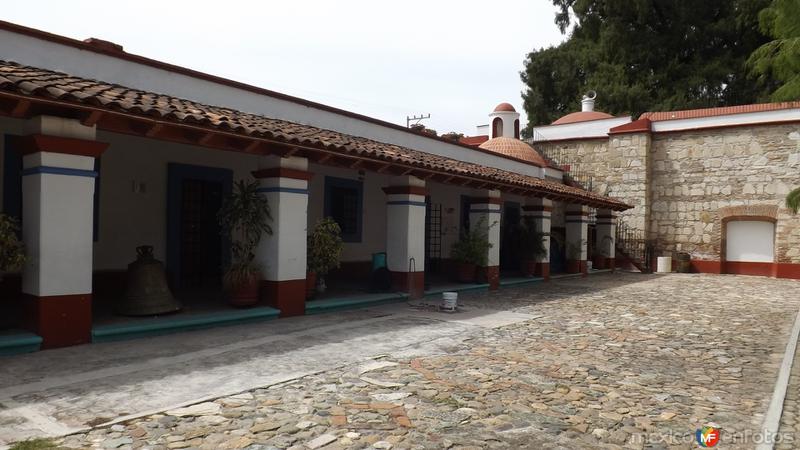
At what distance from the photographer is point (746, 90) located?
86.2 ft

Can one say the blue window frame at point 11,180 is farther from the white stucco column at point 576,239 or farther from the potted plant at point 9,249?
the white stucco column at point 576,239

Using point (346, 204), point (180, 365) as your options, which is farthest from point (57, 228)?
point (346, 204)

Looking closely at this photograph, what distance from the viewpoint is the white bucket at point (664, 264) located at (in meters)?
19.7

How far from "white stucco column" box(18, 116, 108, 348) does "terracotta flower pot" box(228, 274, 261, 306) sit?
213 centimetres

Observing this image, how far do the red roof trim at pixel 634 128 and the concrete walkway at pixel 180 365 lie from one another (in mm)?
15437

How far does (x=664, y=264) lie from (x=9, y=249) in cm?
2014

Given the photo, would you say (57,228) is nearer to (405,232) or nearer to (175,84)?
(175,84)

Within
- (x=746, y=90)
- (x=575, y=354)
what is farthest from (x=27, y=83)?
(x=746, y=90)

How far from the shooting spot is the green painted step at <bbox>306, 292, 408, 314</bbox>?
8.34 meters

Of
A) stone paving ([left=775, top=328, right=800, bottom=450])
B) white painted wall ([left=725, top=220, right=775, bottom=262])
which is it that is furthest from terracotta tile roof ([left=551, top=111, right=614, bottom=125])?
stone paving ([left=775, top=328, right=800, bottom=450])

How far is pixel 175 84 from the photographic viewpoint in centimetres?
852

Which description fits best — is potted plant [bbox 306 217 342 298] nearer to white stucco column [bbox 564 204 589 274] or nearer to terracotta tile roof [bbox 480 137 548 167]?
white stucco column [bbox 564 204 589 274]

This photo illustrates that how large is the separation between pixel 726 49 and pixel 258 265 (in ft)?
92.8

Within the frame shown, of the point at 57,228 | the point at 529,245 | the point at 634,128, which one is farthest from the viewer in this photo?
the point at 634,128
